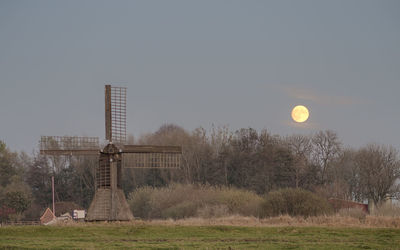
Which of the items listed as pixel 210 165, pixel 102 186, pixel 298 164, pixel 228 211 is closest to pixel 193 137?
pixel 210 165

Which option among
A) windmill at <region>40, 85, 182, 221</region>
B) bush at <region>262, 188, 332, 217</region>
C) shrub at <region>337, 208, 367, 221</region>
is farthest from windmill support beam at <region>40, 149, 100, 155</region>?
shrub at <region>337, 208, 367, 221</region>

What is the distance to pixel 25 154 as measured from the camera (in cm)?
8650

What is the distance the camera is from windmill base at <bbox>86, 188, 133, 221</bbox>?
3847cm

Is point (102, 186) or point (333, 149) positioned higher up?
point (333, 149)

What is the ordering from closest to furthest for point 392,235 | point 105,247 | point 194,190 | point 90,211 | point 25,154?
point 105,247
point 392,235
point 90,211
point 194,190
point 25,154

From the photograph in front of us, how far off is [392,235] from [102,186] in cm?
1738

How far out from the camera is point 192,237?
29469 millimetres

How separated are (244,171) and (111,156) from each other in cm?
Answer: 3405

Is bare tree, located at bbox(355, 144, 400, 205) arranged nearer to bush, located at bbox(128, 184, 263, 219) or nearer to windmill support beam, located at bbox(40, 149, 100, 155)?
bush, located at bbox(128, 184, 263, 219)

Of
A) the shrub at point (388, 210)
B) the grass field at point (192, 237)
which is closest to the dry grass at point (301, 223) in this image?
the grass field at point (192, 237)

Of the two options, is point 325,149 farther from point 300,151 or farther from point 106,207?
point 106,207

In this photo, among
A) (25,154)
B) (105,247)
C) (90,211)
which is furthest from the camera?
(25,154)

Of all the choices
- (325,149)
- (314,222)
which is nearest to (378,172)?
(325,149)

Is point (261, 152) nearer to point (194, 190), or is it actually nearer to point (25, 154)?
point (194, 190)
